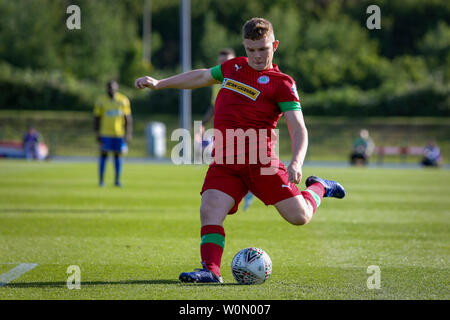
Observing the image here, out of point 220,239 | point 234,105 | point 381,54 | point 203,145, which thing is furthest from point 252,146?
point 381,54

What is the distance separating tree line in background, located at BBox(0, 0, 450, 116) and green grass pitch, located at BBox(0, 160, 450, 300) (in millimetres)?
32947

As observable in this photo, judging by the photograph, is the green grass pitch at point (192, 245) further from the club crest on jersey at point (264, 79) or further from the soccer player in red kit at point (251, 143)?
the club crest on jersey at point (264, 79)

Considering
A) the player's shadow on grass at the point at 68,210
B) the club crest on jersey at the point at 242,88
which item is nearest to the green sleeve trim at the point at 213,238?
the club crest on jersey at the point at 242,88

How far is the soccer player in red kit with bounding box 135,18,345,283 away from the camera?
5.22 m

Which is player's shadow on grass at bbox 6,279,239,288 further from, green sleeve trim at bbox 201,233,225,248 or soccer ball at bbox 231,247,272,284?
green sleeve trim at bbox 201,233,225,248

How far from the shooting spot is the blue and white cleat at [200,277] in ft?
16.5

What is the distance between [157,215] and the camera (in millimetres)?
10047

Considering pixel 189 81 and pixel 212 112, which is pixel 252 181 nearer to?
pixel 189 81

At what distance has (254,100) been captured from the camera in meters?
5.34

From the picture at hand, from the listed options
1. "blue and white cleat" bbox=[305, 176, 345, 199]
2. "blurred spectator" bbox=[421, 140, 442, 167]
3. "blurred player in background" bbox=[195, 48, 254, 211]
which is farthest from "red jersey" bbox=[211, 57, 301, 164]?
"blurred spectator" bbox=[421, 140, 442, 167]

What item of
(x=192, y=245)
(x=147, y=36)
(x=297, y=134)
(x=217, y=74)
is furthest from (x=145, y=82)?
(x=147, y=36)
